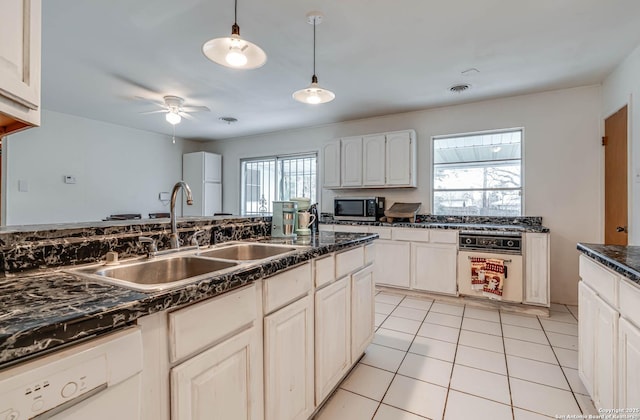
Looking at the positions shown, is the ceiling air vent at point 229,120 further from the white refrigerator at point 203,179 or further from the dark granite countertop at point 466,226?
the dark granite countertop at point 466,226

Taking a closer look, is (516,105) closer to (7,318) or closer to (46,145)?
(7,318)

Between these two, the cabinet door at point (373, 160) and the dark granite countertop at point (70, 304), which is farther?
the cabinet door at point (373, 160)

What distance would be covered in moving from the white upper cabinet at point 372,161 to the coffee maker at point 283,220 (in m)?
2.23

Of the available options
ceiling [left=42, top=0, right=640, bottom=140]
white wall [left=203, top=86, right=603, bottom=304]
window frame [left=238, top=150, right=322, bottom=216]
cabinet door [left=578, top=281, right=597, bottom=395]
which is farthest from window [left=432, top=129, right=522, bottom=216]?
cabinet door [left=578, top=281, right=597, bottom=395]

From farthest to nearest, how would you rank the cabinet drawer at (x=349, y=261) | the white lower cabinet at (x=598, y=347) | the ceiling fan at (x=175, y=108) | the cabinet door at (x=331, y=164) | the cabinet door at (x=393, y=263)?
the cabinet door at (x=331, y=164) < the cabinet door at (x=393, y=263) < the ceiling fan at (x=175, y=108) < the cabinet drawer at (x=349, y=261) < the white lower cabinet at (x=598, y=347)

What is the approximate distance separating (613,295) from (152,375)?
72.4 inches

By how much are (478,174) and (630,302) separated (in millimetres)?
2955

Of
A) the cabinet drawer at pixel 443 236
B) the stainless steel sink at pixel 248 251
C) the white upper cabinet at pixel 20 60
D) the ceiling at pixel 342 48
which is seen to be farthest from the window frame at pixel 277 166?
the white upper cabinet at pixel 20 60

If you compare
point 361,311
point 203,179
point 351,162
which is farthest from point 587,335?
point 203,179

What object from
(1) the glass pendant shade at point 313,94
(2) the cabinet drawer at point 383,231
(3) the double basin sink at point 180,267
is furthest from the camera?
(2) the cabinet drawer at point 383,231

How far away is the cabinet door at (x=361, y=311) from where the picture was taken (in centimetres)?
196

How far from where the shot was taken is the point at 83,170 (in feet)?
15.0

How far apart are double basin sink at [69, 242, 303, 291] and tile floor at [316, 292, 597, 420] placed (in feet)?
3.24

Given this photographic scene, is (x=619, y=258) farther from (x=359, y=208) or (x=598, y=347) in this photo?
(x=359, y=208)
